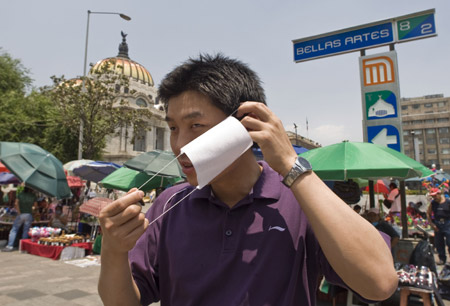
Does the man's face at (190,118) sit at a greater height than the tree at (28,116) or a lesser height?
lesser

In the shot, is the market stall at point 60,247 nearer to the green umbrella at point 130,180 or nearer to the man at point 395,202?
the green umbrella at point 130,180

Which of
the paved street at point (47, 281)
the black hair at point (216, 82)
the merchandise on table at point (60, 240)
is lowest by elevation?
the paved street at point (47, 281)

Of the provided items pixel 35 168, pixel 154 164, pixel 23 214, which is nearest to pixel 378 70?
pixel 154 164

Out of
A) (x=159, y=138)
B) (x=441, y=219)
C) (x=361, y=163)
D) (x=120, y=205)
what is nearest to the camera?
(x=120, y=205)

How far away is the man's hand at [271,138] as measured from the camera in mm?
1150

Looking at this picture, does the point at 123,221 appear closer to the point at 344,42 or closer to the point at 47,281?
the point at 344,42

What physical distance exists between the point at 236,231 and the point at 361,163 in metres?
3.39

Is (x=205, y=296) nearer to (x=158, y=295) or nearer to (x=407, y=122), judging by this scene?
(x=158, y=295)

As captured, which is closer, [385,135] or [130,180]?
[385,135]

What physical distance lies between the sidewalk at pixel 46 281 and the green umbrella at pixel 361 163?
4.23 metres

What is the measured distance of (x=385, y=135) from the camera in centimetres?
598

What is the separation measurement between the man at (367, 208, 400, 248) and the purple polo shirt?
4771 mm

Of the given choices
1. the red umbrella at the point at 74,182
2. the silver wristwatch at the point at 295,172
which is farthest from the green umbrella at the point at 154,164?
the red umbrella at the point at 74,182

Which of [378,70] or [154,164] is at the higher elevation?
[378,70]
